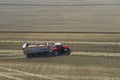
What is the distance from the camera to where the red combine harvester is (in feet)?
86.5

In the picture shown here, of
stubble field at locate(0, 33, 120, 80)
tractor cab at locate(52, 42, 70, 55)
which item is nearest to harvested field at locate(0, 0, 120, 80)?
stubble field at locate(0, 33, 120, 80)

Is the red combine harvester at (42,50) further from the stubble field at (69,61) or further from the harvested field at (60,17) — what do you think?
the harvested field at (60,17)

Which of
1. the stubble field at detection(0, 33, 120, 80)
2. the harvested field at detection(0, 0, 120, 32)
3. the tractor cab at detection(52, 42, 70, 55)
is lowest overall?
the harvested field at detection(0, 0, 120, 32)

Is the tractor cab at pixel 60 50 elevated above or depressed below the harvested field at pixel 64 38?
above

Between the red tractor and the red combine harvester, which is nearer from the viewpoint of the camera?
the red combine harvester

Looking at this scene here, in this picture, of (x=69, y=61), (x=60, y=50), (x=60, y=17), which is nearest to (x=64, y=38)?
(x=60, y=50)

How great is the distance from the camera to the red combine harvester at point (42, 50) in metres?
26.4

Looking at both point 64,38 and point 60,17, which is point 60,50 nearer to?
point 64,38

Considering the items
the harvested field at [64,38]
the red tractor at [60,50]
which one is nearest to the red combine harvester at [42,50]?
the red tractor at [60,50]

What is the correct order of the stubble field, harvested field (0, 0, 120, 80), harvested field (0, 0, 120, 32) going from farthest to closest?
harvested field (0, 0, 120, 32)
harvested field (0, 0, 120, 80)
the stubble field

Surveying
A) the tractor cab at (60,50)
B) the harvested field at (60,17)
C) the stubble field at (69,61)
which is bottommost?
the harvested field at (60,17)

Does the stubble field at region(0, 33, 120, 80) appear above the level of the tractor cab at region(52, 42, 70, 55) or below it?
below

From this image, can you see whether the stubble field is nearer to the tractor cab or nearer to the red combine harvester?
the red combine harvester

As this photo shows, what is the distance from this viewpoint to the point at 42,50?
26.5 meters
